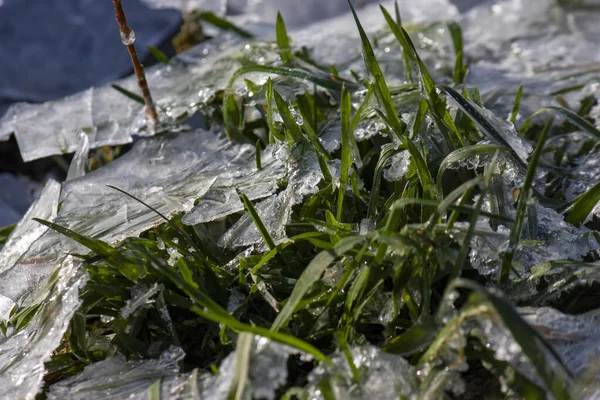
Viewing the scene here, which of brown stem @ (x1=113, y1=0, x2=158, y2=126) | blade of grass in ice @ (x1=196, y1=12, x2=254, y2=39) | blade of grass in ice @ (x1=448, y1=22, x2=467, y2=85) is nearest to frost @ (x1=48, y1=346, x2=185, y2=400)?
brown stem @ (x1=113, y1=0, x2=158, y2=126)

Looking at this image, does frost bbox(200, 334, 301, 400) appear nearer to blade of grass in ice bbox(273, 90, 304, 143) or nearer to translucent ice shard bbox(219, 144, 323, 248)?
translucent ice shard bbox(219, 144, 323, 248)

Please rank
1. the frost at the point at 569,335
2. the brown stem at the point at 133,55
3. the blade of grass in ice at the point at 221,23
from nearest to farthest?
the frost at the point at 569,335, the brown stem at the point at 133,55, the blade of grass in ice at the point at 221,23

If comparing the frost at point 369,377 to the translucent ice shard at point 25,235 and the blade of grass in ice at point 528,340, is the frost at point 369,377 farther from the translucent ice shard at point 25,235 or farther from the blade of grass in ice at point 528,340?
the translucent ice shard at point 25,235

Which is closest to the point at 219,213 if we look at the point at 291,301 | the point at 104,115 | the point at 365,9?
the point at 291,301

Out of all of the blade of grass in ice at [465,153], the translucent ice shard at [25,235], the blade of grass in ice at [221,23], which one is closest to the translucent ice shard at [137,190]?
the translucent ice shard at [25,235]

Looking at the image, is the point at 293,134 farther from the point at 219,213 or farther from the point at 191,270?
the point at 191,270

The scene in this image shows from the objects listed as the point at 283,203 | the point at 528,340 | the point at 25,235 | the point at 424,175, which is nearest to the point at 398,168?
the point at 424,175
